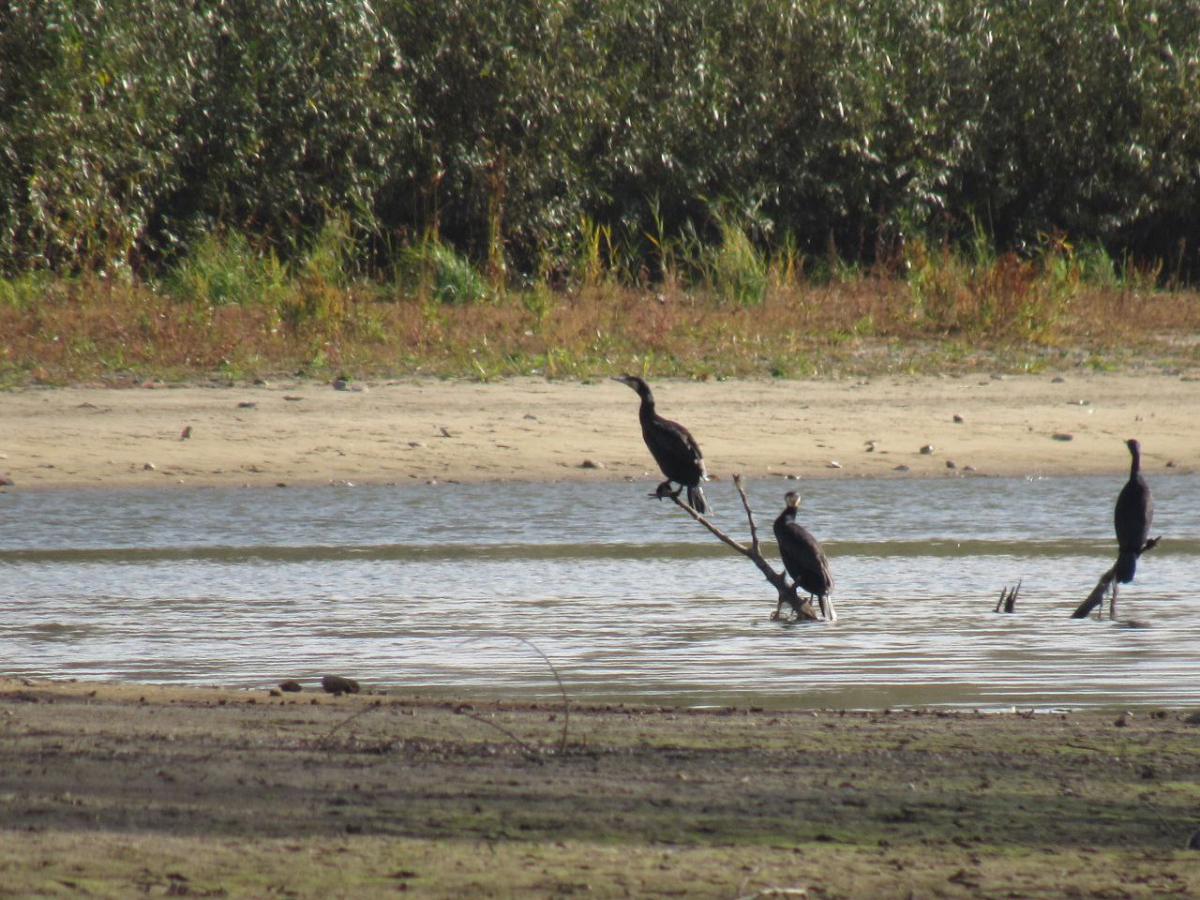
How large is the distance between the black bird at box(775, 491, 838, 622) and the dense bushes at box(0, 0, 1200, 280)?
1010 cm

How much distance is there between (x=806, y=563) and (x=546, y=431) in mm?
4921

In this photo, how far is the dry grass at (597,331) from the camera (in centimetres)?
1355

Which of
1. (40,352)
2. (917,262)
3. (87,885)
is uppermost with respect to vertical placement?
(87,885)

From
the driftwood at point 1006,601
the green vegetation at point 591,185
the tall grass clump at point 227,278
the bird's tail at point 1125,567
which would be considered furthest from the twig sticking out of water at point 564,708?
the tall grass clump at point 227,278

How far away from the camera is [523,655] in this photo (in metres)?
6.35

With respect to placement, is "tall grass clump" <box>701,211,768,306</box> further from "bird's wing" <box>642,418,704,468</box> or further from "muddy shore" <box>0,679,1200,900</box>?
"muddy shore" <box>0,679,1200,900</box>

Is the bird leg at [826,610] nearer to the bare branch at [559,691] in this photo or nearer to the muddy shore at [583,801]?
the bare branch at [559,691]

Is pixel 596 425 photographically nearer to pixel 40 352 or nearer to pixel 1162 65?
pixel 40 352

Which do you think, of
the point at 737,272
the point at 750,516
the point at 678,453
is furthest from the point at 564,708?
the point at 737,272

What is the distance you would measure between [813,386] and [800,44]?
769cm

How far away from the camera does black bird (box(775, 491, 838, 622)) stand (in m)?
7.26

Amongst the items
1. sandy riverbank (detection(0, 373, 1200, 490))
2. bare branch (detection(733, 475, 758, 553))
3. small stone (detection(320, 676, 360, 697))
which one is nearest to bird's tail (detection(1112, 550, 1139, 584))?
bare branch (detection(733, 475, 758, 553))

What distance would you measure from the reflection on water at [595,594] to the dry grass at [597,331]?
272cm

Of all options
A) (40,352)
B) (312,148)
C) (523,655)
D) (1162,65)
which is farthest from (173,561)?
(1162,65)
